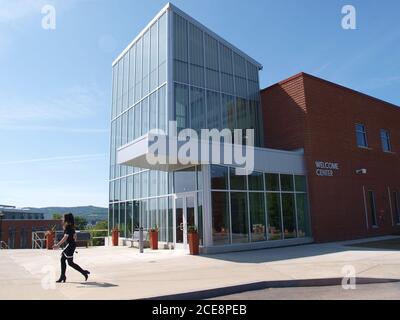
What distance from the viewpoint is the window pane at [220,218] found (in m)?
16.0

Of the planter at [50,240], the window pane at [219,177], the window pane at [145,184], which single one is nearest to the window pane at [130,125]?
the window pane at [145,184]

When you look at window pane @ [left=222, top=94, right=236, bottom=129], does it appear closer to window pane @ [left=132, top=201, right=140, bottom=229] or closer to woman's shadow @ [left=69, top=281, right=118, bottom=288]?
window pane @ [left=132, top=201, right=140, bottom=229]

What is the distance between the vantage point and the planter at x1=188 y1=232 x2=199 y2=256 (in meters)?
15.4

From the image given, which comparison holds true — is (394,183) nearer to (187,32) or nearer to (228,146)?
(228,146)

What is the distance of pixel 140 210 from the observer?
70.9 ft

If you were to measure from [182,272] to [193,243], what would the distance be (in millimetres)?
4454

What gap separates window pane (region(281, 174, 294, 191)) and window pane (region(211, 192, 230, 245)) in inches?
148

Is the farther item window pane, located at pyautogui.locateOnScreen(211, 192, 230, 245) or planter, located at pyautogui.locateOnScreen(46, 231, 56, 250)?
planter, located at pyautogui.locateOnScreen(46, 231, 56, 250)

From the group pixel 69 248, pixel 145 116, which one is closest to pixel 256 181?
pixel 145 116

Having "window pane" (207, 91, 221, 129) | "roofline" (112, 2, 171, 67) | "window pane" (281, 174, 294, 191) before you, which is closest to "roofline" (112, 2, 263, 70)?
"roofline" (112, 2, 171, 67)

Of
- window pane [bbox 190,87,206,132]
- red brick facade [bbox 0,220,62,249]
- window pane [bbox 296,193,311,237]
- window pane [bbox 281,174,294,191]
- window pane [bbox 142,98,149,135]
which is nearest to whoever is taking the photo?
window pane [bbox 281,174,294,191]

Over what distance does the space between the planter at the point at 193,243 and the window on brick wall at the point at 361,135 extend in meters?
13.0

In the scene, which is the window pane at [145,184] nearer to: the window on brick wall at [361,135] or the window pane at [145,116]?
the window pane at [145,116]

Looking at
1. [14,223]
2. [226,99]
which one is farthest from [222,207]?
[14,223]
